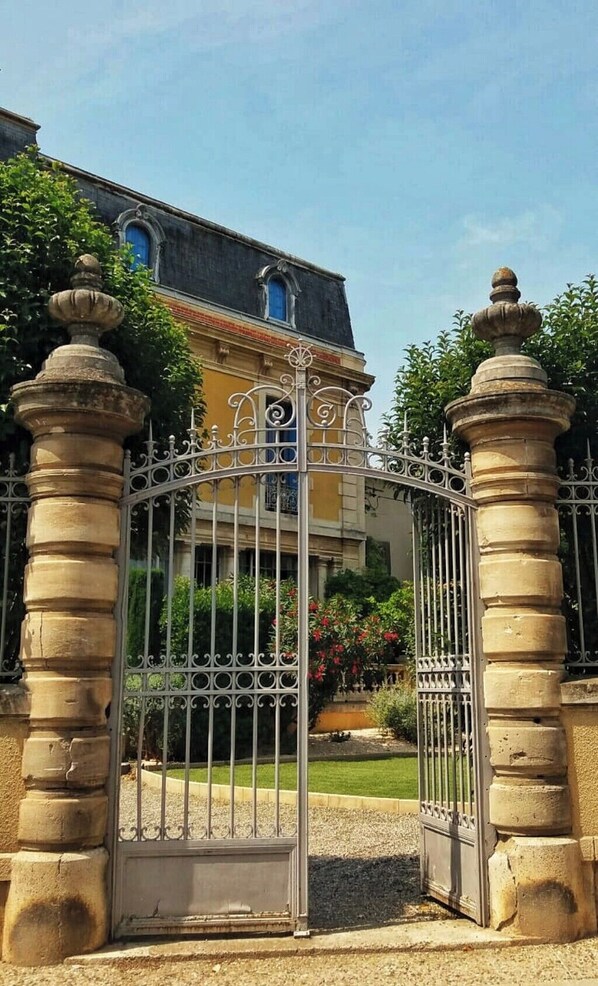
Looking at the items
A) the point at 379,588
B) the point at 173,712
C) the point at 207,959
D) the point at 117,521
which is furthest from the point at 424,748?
the point at 379,588

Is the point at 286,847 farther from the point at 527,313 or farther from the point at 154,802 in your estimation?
the point at 154,802

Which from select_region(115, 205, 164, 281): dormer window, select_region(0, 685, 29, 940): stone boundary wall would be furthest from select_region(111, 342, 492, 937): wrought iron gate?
select_region(115, 205, 164, 281): dormer window

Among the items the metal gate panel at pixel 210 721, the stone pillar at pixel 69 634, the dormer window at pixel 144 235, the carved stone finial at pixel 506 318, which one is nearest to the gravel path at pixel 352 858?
the metal gate panel at pixel 210 721

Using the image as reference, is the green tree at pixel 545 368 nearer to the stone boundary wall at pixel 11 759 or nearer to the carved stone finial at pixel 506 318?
the carved stone finial at pixel 506 318

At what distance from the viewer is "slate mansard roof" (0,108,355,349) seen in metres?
20.1

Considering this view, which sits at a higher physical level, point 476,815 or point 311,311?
point 311,311

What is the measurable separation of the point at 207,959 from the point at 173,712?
8.08m

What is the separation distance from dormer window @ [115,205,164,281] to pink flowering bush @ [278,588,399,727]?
870 centimetres

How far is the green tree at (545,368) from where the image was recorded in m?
7.30

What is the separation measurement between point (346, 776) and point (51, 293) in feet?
27.5

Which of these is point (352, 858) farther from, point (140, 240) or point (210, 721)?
point (140, 240)

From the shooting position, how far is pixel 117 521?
19.9 ft

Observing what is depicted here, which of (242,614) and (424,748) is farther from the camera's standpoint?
(242,614)

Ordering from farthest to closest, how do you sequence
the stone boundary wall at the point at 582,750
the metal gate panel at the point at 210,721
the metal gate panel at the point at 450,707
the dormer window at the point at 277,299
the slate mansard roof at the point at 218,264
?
the dormer window at the point at 277,299 → the slate mansard roof at the point at 218,264 → the metal gate panel at the point at 450,707 → the stone boundary wall at the point at 582,750 → the metal gate panel at the point at 210,721
